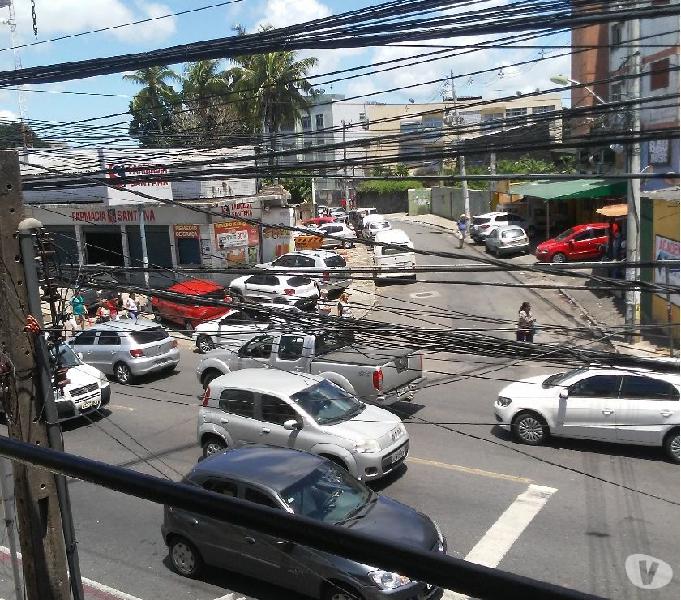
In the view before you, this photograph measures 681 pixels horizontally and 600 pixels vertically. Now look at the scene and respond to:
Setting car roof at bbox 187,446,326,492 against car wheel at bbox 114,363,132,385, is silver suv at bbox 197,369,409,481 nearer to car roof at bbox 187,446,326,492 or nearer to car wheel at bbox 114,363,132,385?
car roof at bbox 187,446,326,492

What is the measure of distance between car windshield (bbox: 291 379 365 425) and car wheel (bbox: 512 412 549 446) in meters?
2.71

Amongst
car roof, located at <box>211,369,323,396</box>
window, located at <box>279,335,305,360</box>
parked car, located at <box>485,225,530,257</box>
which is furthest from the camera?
parked car, located at <box>485,225,530,257</box>

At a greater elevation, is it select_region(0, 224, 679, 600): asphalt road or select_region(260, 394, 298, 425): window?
select_region(260, 394, 298, 425): window

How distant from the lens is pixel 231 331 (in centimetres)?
1196

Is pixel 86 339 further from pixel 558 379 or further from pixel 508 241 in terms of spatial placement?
pixel 508 241

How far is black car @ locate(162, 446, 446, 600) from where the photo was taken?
664 cm

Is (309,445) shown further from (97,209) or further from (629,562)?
(97,209)

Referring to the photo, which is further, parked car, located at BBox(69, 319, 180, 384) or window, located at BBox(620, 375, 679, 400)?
parked car, located at BBox(69, 319, 180, 384)

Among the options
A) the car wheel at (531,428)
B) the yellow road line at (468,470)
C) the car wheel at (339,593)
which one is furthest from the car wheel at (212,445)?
the car wheel at (339,593)

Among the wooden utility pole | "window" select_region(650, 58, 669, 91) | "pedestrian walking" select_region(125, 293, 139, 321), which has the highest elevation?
"window" select_region(650, 58, 669, 91)

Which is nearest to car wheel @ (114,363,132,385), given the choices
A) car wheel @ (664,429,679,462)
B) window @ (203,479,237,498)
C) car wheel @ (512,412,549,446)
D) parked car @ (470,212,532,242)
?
car wheel @ (512,412,549,446)

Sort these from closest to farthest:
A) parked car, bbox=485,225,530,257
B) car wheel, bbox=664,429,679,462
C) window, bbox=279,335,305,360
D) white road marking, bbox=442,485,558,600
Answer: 1. white road marking, bbox=442,485,558,600
2. car wheel, bbox=664,429,679,462
3. window, bbox=279,335,305,360
4. parked car, bbox=485,225,530,257

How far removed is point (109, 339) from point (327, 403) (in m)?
8.47

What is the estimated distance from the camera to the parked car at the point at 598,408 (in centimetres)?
1102
